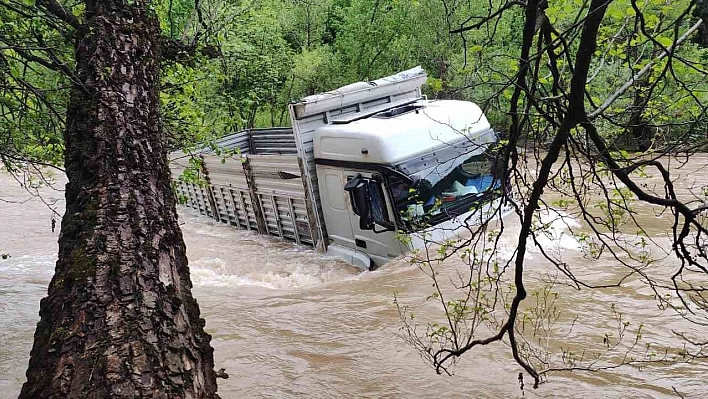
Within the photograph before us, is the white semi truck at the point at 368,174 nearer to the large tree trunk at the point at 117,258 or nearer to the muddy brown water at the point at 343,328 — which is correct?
the muddy brown water at the point at 343,328

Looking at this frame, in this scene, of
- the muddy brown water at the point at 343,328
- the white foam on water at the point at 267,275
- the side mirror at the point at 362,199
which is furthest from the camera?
the white foam on water at the point at 267,275

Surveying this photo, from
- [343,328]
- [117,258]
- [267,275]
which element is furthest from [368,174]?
[117,258]

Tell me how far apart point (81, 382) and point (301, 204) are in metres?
7.32

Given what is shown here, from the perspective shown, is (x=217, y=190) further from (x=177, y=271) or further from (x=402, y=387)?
(x=177, y=271)

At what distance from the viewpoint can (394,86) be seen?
10.0 m

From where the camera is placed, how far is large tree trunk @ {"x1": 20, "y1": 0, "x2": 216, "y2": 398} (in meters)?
2.15

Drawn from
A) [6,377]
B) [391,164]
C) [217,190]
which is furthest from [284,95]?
[6,377]

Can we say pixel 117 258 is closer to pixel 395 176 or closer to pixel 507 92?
pixel 507 92

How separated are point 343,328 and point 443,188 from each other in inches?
95.1

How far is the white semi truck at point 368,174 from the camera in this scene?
7.42 m

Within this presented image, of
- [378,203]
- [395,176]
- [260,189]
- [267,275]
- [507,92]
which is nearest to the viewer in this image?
[507,92]

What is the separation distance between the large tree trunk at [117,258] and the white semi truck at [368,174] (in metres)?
2.41

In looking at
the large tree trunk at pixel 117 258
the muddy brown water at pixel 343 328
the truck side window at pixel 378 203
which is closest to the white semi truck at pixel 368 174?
the truck side window at pixel 378 203

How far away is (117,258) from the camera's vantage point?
2629 mm
